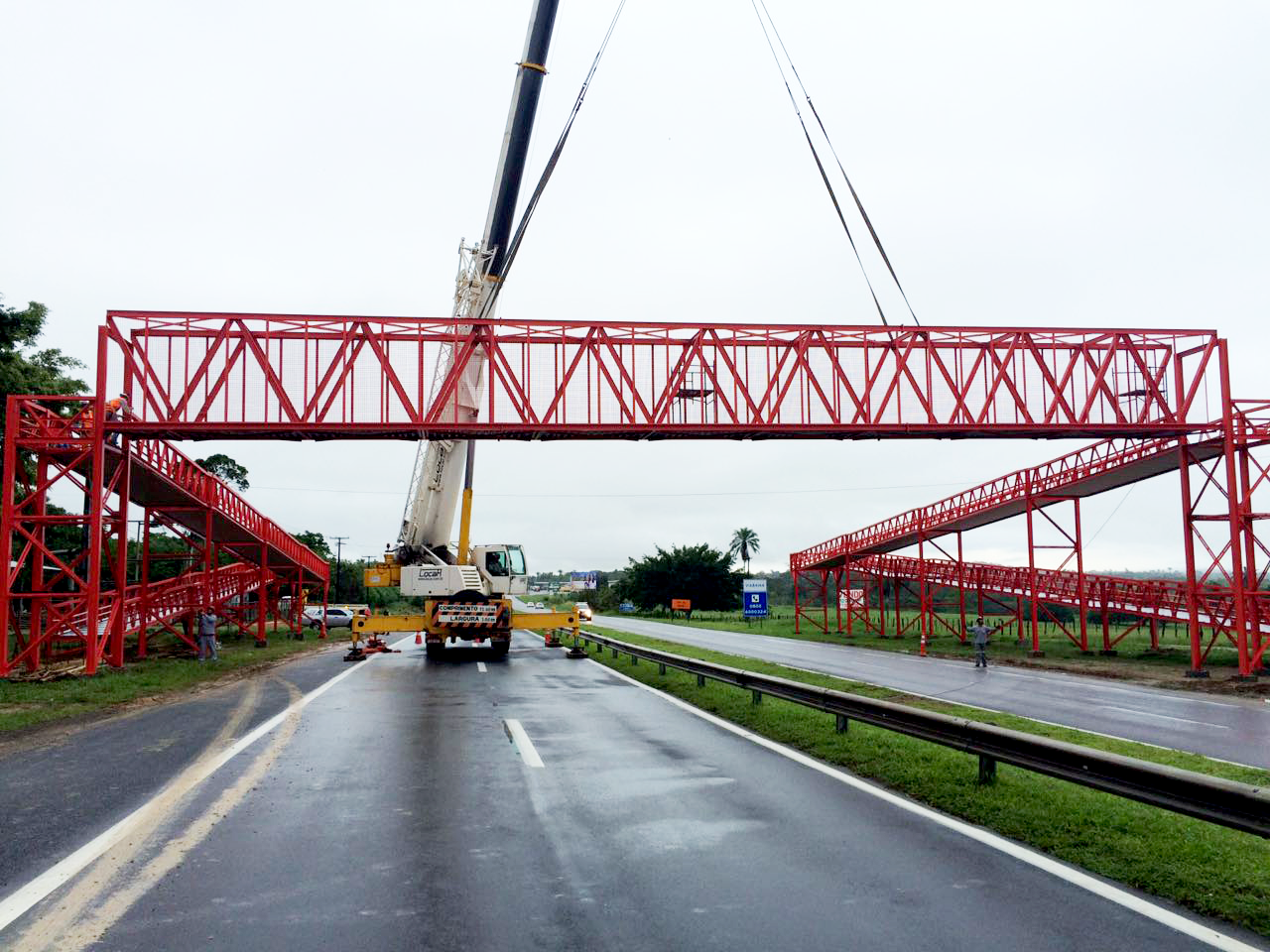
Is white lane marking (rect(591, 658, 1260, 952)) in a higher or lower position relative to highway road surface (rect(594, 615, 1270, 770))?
higher

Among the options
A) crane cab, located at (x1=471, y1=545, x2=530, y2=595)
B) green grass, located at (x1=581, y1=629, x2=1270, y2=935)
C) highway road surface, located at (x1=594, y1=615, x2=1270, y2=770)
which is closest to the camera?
green grass, located at (x1=581, y1=629, x2=1270, y2=935)

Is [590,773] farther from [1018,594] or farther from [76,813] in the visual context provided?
[1018,594]

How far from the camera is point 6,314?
32.5 meters

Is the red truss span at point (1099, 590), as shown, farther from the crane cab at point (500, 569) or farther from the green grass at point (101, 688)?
the green grass at point (101, 688)

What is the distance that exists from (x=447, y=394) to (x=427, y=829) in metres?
17.1

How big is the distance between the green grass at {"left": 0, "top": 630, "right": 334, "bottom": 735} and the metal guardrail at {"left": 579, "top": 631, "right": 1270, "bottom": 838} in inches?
456

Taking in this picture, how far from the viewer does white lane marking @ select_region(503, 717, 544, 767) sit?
35.1 ft

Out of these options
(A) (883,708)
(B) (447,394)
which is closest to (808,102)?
(B) (447,394)

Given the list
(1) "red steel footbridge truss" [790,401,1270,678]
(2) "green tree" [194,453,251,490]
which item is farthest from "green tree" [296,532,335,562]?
(1) "red steel footbridge truss" [790,401,1270,678]

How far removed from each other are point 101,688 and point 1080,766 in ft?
57.9

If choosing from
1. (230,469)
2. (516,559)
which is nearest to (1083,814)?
(516,559)

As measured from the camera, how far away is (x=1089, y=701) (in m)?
19.5

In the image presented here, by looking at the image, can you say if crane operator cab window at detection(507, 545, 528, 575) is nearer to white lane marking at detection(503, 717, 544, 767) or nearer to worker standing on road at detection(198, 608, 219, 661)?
worker standing on road at detection(198, 608, 219, 661)

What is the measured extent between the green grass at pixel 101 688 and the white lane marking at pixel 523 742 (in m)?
6.89
